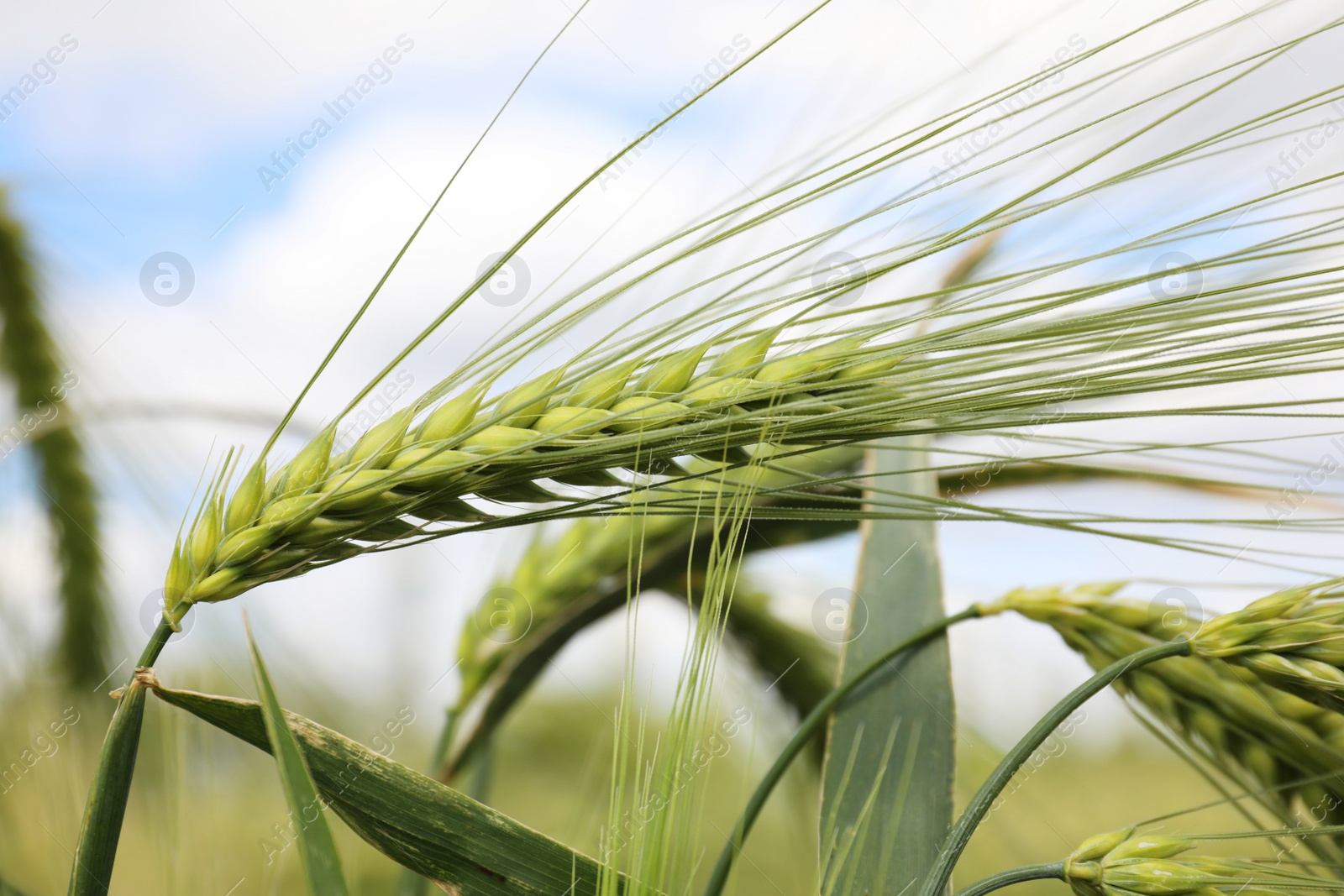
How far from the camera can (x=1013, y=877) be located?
0.30 metres

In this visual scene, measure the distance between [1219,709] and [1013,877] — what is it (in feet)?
0.70

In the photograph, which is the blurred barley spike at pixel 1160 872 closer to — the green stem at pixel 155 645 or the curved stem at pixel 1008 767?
the curved stem at pixel 1008 767

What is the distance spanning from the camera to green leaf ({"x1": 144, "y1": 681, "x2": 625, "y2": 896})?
11.7 inches

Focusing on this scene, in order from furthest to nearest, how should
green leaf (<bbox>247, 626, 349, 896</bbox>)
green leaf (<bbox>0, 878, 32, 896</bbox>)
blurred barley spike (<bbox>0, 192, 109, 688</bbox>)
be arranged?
1. blurred barley spike (<bbox>0, 192, 109, 688</bbox>)
2. green leaf (<bbox>0, 878, 32, 896</bbox>)
3. green leaf (<bbox>247, 626, 349, 896</bbox>)

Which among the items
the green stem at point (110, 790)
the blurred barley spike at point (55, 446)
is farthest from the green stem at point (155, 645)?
the blurred barley spike at point (55, 446)

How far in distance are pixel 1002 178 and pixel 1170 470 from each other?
0.27 meters

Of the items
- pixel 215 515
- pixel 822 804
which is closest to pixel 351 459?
pixel 215 515

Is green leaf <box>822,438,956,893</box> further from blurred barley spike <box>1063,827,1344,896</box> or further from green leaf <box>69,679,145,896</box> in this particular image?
green leaf <box>69,679,145,896</box>

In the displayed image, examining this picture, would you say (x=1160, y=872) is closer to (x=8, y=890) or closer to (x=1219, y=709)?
(x=1219, y=709)

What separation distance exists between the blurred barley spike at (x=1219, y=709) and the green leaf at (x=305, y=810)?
0.35m

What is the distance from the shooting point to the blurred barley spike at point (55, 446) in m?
0.76

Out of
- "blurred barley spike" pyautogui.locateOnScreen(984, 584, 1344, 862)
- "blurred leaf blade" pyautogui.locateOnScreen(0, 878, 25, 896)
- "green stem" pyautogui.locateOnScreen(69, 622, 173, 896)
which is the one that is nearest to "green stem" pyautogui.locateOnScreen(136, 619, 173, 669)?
"green stem" pyautogui.locateOnScreen(69, 622, 173, 896)

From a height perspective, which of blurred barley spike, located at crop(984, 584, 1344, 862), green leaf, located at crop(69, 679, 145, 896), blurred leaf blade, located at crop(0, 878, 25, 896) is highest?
blurred barley spike, located at crop(984, 584, 1344, 862)

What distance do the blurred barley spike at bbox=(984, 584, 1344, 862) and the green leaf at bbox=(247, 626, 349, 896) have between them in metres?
0.35
